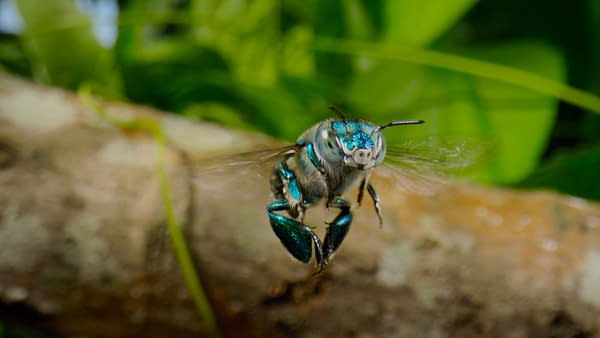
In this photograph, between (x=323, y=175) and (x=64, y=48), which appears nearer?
(x=323, y=175)

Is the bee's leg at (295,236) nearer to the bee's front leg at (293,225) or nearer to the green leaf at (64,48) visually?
the bee's front leg at (293,225)

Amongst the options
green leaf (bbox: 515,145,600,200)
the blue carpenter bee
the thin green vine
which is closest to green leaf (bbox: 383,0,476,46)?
green leaf (bbox: 515,145,600,200)

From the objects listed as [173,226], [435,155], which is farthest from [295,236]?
[173,226]

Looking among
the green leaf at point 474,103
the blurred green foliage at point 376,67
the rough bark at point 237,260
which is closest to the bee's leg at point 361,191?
the rough bark at point 237,260

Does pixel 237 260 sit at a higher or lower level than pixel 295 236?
higher

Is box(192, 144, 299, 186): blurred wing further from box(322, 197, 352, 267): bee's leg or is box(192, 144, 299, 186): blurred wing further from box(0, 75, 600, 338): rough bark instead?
box(0, 75, 600, 338): rough bark

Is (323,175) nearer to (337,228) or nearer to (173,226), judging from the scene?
(337,228)

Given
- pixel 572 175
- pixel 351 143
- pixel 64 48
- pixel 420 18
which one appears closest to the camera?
pixel 351 143
